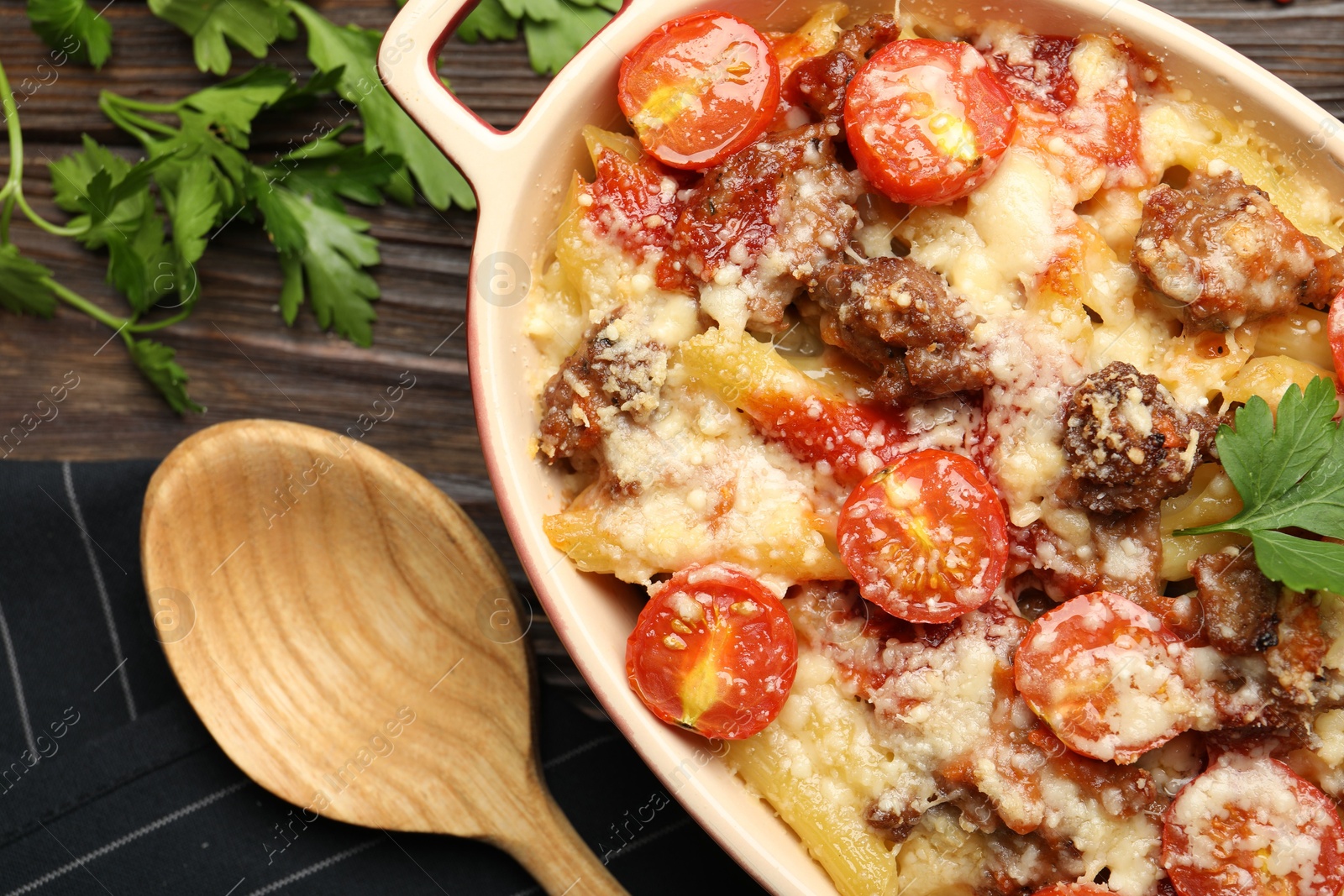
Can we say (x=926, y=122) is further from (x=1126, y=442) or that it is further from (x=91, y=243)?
(x=91, y=243)

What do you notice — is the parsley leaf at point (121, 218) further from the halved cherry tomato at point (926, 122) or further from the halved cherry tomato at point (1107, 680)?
the halved cherry tomato at point (1107, 680)

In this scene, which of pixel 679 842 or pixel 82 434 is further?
pixel 82 434

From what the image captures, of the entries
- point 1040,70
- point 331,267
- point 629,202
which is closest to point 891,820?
point 629,202

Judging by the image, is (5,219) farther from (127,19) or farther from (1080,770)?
(1080,770)

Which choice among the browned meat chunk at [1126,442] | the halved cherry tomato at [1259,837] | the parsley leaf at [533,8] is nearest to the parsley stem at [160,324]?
the parsley leaf at [533,8]

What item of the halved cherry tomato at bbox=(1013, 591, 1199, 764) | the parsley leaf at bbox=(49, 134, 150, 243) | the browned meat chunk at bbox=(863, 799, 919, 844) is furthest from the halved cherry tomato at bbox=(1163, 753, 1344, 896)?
the parsley leaf at bbox=(49, 134, 150, 243)

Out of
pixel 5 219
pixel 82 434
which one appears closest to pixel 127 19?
pixel 5 219

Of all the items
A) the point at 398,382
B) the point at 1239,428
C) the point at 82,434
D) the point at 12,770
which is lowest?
the point at 12,770

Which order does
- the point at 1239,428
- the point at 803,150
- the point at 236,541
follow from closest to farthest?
the point at 1239,428, the point at 803,150, the point at 236,541
